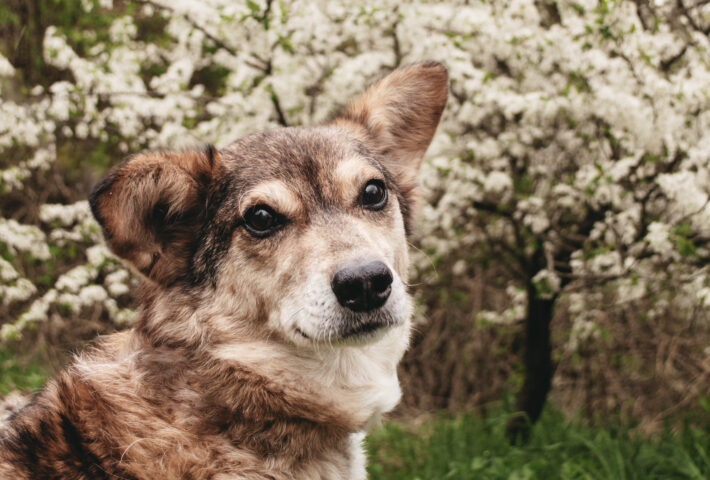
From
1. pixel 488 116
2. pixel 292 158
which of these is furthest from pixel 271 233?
pixel 488 116

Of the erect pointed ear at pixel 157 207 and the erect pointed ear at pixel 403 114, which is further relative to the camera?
→ the erect pointed ear at pixel 403 114

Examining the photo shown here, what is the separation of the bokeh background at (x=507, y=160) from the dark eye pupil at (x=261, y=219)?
194cm

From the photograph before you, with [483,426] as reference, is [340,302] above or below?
above

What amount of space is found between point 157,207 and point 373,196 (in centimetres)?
92

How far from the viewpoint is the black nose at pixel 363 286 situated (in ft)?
8.06

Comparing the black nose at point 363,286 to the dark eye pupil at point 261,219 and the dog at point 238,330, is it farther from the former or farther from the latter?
the dark eye pupil at point 261,219

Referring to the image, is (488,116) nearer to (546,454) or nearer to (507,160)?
(507,160)

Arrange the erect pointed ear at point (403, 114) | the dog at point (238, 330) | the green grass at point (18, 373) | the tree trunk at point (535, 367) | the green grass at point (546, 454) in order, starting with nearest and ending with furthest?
the dog at point (238, 330) < the erect pointed ear at point (403, 114) < the green grass at point (546, 454) < the tree trunk at point (535, 367) < the green grass at point (18, 373)

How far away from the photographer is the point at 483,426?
17.3 feet

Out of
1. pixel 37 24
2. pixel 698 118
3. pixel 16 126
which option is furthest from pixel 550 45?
pixel 37 24

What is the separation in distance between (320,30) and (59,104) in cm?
211

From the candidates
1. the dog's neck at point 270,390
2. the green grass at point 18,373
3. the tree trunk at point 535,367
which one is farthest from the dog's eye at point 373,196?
the green grass at point 18,373

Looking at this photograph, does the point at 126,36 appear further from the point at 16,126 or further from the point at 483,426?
the point at 483,426

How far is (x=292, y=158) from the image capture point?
2883 millimetres
